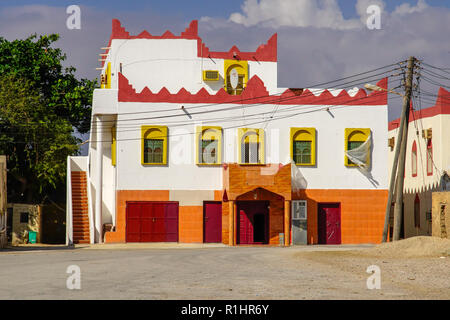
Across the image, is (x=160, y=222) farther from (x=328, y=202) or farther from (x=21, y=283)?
(x=21, y=283)

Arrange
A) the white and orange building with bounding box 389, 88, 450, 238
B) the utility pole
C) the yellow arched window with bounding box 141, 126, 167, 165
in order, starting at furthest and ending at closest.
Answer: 1. the white and orange building with bounding box 389, 88, 450, 238
2. the yellow arched window with bounding box 141, 126, 167, 165
3. the utility pole

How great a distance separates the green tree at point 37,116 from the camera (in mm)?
46688

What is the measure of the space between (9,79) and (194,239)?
1819 centimetres

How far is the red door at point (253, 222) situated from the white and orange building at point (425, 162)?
1088cm

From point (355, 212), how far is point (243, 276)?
72.8 feet

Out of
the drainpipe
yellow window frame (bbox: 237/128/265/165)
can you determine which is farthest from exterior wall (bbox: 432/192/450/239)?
the drainpipe

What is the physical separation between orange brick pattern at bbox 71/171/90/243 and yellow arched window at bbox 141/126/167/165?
4.89m

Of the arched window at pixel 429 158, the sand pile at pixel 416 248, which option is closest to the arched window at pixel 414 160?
the arched window at pixel 429 158

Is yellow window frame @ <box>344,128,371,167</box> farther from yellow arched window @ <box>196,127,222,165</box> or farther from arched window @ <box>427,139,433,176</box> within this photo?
yellow arched window @ <box>196,127,222,165</box>

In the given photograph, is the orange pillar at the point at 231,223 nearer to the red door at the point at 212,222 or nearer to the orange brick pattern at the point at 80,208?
the red door at the point at 212,222

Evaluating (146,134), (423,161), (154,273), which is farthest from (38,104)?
(154,273)

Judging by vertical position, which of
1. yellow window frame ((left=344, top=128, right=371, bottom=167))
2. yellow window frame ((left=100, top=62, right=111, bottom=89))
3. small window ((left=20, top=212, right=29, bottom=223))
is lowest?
small window ((left=20, top=212, right=29, bottom=223))

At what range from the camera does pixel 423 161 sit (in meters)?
46.6

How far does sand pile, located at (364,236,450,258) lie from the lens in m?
25.8
